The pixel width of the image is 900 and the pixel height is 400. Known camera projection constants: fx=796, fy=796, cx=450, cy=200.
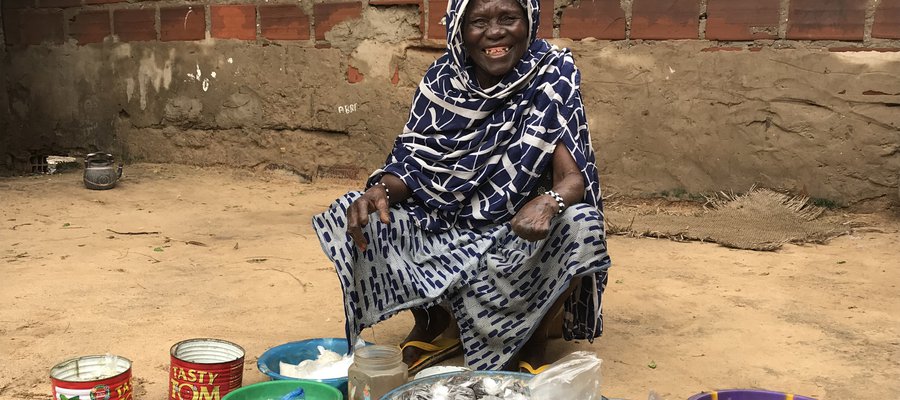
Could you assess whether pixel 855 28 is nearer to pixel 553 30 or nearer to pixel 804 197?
pixel 804 197

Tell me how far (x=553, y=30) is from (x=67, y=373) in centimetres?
392

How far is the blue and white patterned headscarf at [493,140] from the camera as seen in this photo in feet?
8.29

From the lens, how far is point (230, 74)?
6.27 metres

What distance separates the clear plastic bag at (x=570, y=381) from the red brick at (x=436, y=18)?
388cm

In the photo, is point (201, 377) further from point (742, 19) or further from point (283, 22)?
point (283, 22)

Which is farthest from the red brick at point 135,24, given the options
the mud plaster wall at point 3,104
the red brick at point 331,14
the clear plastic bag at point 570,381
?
the clear plastic bag at point 570,381

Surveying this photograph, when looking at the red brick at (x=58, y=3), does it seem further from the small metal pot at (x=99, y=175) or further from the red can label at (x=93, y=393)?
the red can label at (x=93, y=393)

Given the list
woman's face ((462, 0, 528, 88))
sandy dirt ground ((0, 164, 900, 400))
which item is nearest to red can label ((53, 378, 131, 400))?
sandy dirt ground ((0, 164, 900, 400))

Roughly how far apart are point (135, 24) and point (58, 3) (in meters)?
0.87

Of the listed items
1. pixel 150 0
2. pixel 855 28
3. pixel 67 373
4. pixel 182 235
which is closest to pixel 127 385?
pixel 67 373

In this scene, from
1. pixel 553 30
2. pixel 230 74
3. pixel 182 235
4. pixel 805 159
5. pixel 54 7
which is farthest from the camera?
pixel 54 7

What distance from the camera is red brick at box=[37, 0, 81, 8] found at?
6.83 metres

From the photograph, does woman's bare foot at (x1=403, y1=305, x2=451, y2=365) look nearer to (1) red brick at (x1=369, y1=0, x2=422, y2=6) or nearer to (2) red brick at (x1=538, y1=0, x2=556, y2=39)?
(2) red brick at (x1=538, y1=0, x2=556, y2=39)

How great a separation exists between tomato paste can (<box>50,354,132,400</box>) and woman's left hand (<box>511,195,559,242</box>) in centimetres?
109
